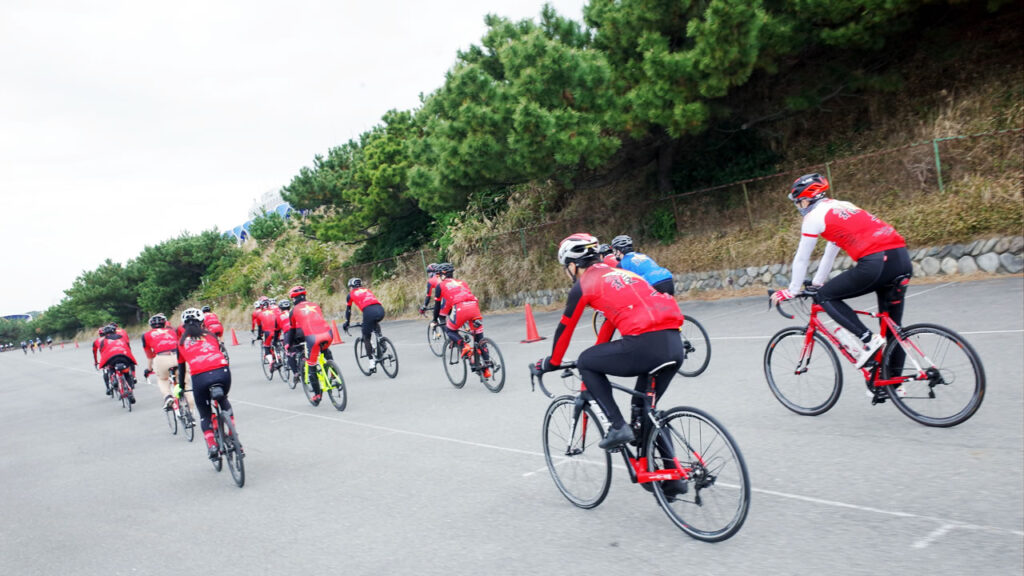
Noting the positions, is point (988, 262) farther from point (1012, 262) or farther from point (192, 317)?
point (192, 317)

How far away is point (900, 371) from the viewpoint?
5453 millimetres

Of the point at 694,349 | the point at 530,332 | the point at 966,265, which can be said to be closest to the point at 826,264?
the point at 694,349

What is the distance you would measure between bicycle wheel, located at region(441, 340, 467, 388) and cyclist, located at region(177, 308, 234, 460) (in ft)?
12.3

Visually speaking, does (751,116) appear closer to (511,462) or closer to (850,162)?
(850,162)

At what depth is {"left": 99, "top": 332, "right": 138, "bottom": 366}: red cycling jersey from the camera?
44.7 ft

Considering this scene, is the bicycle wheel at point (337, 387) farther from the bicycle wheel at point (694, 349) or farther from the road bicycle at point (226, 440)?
the bicycle wheel at point (694, 349)

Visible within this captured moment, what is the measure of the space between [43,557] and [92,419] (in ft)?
30.9

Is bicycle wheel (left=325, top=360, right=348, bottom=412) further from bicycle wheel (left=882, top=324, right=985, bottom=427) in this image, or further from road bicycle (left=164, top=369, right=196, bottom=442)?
bicycle wheel (left=882, top=324, right=985, bottom=427)

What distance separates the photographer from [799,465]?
5008mm

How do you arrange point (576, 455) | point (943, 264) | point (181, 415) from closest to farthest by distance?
point (576, 455) → point (181, 415) → point (943, 264)

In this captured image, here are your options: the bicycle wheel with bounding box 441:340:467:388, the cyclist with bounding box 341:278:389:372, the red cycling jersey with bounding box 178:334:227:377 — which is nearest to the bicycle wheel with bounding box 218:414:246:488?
the red cycling jersey with bounding box 178:334:227:377

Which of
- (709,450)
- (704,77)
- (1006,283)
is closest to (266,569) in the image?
(709,450)

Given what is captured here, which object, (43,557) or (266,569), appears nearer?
(266,569)

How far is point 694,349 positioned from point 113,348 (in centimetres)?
1119
